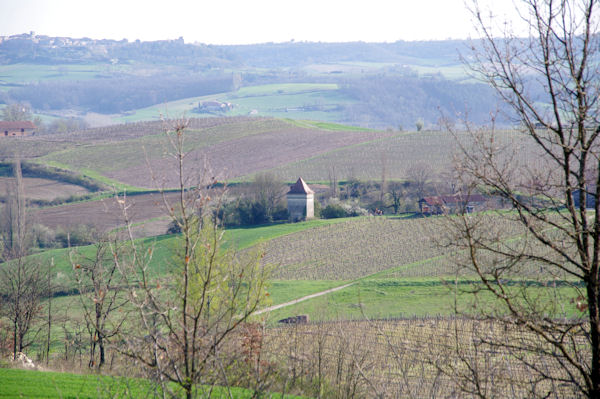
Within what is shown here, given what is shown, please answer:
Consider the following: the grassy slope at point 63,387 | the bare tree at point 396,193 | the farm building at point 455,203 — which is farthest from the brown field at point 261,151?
the grassy slope at point 63,387

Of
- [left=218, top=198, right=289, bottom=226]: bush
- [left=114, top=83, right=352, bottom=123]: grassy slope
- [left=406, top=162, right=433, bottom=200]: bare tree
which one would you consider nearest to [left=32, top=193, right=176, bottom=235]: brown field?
[left=218, top=198, right=289, bottom=226]: bush

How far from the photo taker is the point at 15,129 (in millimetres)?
105500

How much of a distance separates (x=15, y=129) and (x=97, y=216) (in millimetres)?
58878

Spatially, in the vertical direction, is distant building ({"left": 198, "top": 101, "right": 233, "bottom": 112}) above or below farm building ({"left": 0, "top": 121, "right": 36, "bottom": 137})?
above

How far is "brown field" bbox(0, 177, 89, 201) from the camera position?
210 feet

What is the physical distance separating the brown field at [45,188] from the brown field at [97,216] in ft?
14.3

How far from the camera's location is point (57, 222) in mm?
55000

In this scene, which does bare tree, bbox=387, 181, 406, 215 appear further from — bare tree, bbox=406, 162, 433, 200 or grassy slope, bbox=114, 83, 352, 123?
grassy slope, bbox=114, 83, 352, 123

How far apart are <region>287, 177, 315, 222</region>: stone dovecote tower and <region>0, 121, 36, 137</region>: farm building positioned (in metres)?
68.7

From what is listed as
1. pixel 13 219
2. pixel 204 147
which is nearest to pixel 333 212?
pixel 13 219

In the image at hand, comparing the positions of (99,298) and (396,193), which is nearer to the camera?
(99,298)

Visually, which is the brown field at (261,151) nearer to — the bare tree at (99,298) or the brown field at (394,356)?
the bare tree at (99,298)

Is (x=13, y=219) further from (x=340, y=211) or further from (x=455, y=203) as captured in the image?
(x=455, y=203)

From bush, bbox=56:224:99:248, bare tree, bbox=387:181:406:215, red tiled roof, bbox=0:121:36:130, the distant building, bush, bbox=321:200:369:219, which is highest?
the distant building
